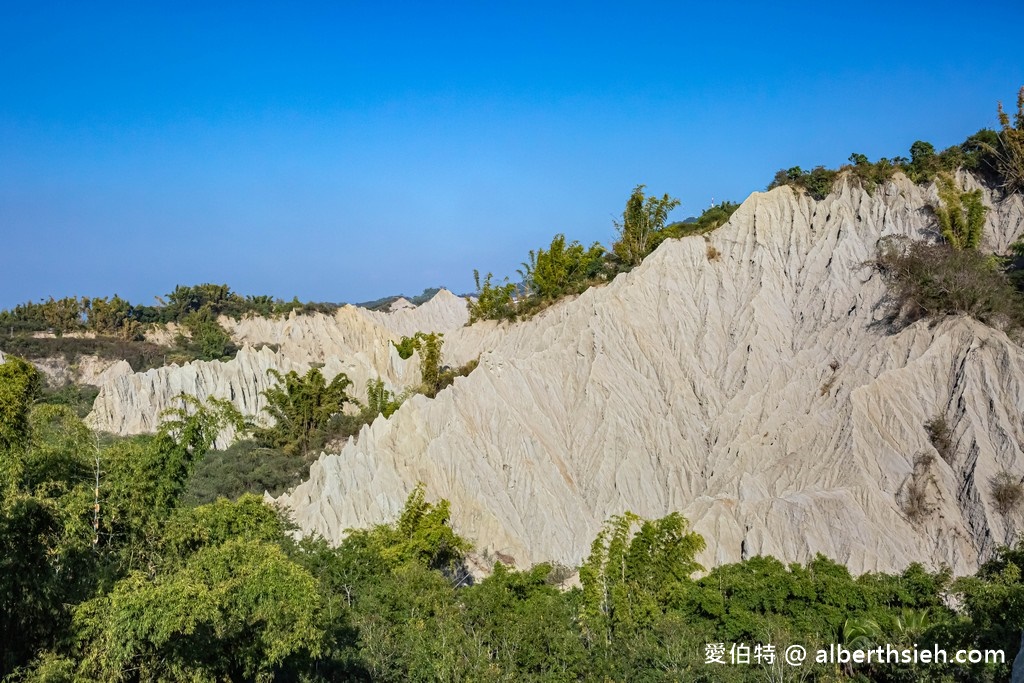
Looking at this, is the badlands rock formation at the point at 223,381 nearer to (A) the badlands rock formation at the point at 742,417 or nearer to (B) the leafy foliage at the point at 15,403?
(A) the badlands rock formation at the point at 742,417

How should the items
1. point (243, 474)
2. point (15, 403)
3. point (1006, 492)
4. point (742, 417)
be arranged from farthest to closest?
point (243, 474)
point (742, 417)
point (1006, 492)
point (15, 403)

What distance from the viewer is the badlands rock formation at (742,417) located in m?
21.6

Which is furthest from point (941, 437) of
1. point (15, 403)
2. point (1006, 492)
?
point (15, 403)

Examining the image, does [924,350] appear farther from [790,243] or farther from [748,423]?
[790,243]

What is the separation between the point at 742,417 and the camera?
2664cm

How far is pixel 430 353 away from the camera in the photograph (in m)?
41.3

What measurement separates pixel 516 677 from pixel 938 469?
12615mm

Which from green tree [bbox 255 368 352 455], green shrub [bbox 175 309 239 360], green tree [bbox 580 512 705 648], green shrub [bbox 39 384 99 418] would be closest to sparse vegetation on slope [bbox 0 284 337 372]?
green shrub [bbox 175 309 239 360]

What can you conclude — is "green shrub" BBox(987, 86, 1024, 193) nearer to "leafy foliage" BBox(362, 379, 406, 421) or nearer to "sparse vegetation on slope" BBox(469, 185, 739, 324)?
"sparse vegetation on slope" BBox(469, 185, 739, 324)

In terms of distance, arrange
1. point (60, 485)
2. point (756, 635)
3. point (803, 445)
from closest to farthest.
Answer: point (60, 485) → point (756, 635) → point (803, 445)

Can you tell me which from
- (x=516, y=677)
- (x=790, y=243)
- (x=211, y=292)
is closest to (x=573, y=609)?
(x=516, y=677)

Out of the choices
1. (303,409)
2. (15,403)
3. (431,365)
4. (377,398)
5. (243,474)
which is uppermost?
(431,365)

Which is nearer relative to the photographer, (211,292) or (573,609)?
(573,609)

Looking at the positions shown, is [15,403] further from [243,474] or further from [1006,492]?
[1006,492]
